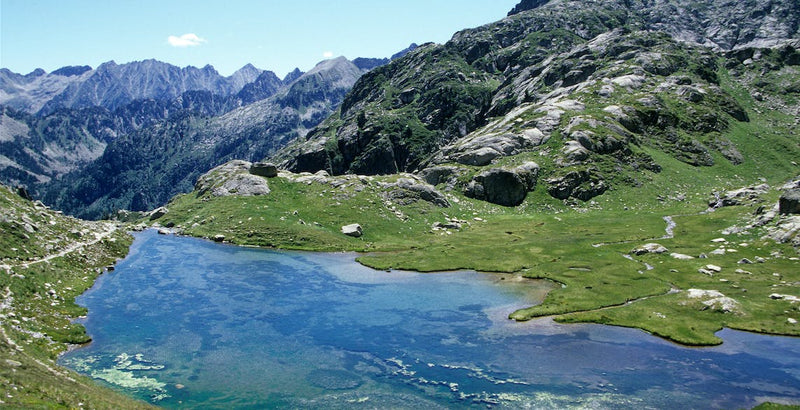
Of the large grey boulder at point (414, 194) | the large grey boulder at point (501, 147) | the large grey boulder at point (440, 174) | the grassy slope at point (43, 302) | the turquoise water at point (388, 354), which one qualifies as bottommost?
the turquoise water at point (388, 354)

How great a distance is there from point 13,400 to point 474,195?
15020 cm

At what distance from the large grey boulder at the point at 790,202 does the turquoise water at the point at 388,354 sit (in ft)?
161

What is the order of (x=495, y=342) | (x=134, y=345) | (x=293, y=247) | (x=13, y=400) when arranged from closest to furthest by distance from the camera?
1. (x=13, y=400)
2. (x=134, y=345)
3. (x=495, y=342)
4. (x=293, y=247)

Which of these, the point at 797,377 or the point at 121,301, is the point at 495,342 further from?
the point at 121,301

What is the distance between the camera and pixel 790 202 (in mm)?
96938

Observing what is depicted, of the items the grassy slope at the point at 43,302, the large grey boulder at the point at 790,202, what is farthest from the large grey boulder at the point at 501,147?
the grassy slope at the point at 43,302

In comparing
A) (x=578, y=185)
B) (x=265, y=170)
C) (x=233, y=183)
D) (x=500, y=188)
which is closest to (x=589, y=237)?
(x=578, y=185)

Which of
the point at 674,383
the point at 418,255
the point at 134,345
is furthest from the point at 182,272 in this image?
the point at 674,383

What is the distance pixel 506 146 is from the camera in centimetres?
19350

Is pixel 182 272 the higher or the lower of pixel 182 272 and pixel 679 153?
the lower

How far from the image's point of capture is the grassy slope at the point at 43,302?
3534 cm

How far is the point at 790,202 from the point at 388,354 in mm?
89351

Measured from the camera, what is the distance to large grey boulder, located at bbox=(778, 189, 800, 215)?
3772 inches

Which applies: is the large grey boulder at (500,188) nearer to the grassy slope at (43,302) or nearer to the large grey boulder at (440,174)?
the large grey boulder at (440,174)
